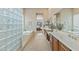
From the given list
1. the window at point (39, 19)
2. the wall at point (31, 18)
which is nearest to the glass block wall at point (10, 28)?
the wall at point (31, 18)

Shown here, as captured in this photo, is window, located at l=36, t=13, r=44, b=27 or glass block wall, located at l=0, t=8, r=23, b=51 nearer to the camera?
glass block wall, located at l=0, t=8, r=23, b=51

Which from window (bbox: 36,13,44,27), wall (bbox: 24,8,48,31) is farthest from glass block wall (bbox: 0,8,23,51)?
window (bbox: 36,13,44,27)

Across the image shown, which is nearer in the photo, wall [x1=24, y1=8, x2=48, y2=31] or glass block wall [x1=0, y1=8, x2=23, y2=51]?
glass block wall [x1=0, y1=8, x2=23, y2=51]

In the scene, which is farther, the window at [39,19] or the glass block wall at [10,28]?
the window at [39,19]

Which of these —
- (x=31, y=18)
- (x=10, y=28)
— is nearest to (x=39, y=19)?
(x=31, y=18)

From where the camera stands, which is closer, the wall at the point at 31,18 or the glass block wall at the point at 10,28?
the glass block wall at the point at 10,28

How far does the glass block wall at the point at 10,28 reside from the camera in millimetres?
1245

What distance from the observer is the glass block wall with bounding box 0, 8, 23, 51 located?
125 centimetres

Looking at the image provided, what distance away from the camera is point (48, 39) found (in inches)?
64.6

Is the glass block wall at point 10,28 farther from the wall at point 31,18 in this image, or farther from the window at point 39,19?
the window at point 39,19

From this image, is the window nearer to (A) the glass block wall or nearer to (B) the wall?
(B) the wall

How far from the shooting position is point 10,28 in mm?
1319
